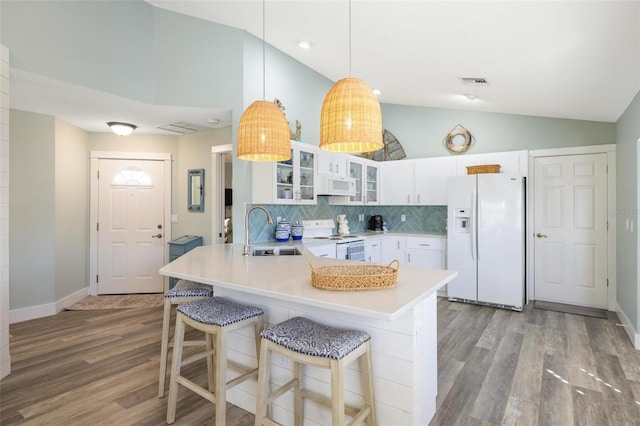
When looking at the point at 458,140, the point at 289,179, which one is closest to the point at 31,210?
the point at 289,179

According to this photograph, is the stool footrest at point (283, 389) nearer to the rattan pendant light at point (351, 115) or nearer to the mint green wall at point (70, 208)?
the rattan pendant light at point (351, 115)

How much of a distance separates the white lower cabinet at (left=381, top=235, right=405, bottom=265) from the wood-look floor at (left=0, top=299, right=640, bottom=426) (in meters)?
1.47

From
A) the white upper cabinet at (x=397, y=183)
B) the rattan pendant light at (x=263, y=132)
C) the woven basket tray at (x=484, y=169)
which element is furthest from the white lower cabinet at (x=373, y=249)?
the rattan pendant light at (x=263, y=132)

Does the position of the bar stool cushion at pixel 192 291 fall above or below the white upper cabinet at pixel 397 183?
below

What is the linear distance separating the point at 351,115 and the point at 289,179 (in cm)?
227

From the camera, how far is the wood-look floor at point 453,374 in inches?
83.0

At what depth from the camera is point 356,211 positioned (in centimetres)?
582

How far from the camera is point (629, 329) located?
331 cm

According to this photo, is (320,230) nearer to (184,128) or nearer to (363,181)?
(363,181)

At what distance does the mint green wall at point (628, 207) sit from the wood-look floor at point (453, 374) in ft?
1.27

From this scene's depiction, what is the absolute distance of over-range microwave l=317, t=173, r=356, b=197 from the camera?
14.3 feet

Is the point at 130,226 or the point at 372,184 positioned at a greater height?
the point at 372,184

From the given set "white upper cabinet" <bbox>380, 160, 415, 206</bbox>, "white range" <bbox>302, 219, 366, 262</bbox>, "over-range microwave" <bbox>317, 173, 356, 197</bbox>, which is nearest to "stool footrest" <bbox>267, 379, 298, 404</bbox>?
"white range" <bbox>302, 219, 366, 262</bbox>

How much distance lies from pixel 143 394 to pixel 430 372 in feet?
6.22
